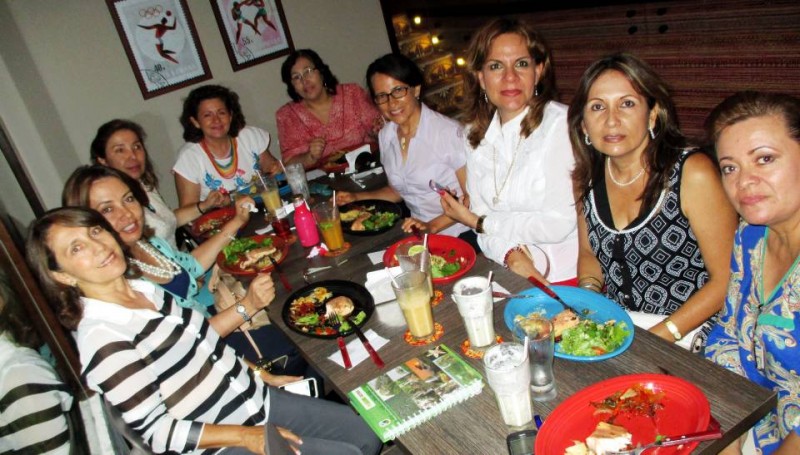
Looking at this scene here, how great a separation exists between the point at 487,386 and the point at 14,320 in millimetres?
1298

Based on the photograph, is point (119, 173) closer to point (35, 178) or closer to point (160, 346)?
point (160, 346)

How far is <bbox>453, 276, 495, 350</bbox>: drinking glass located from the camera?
1521 millimetres

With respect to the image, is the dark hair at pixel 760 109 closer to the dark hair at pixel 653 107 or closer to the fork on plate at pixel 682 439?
the dark hair at pixel 653 107

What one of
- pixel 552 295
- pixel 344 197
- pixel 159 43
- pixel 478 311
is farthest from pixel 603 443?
pixel 159 43

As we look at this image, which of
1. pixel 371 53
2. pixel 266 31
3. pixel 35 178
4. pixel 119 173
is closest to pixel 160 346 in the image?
pixel 119 173

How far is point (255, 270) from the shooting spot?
2398 mm

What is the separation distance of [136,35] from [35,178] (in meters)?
1.55

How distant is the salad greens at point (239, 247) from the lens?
8.48ft

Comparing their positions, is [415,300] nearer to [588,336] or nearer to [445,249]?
[588,336]

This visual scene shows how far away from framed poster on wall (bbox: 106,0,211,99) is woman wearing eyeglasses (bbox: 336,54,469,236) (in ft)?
9.17

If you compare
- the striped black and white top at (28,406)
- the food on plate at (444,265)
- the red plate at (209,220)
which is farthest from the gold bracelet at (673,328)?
the red plate at (209,220)

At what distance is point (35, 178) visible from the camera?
14.7 ft

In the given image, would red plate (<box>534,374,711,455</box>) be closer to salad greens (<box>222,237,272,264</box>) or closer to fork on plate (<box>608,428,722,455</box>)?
fork on plate (<box>608,428,722,455</box>)

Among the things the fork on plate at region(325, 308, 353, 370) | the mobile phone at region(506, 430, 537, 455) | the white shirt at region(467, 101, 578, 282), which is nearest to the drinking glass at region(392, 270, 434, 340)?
the fork on plate at region(325, 308, 353, 370)
